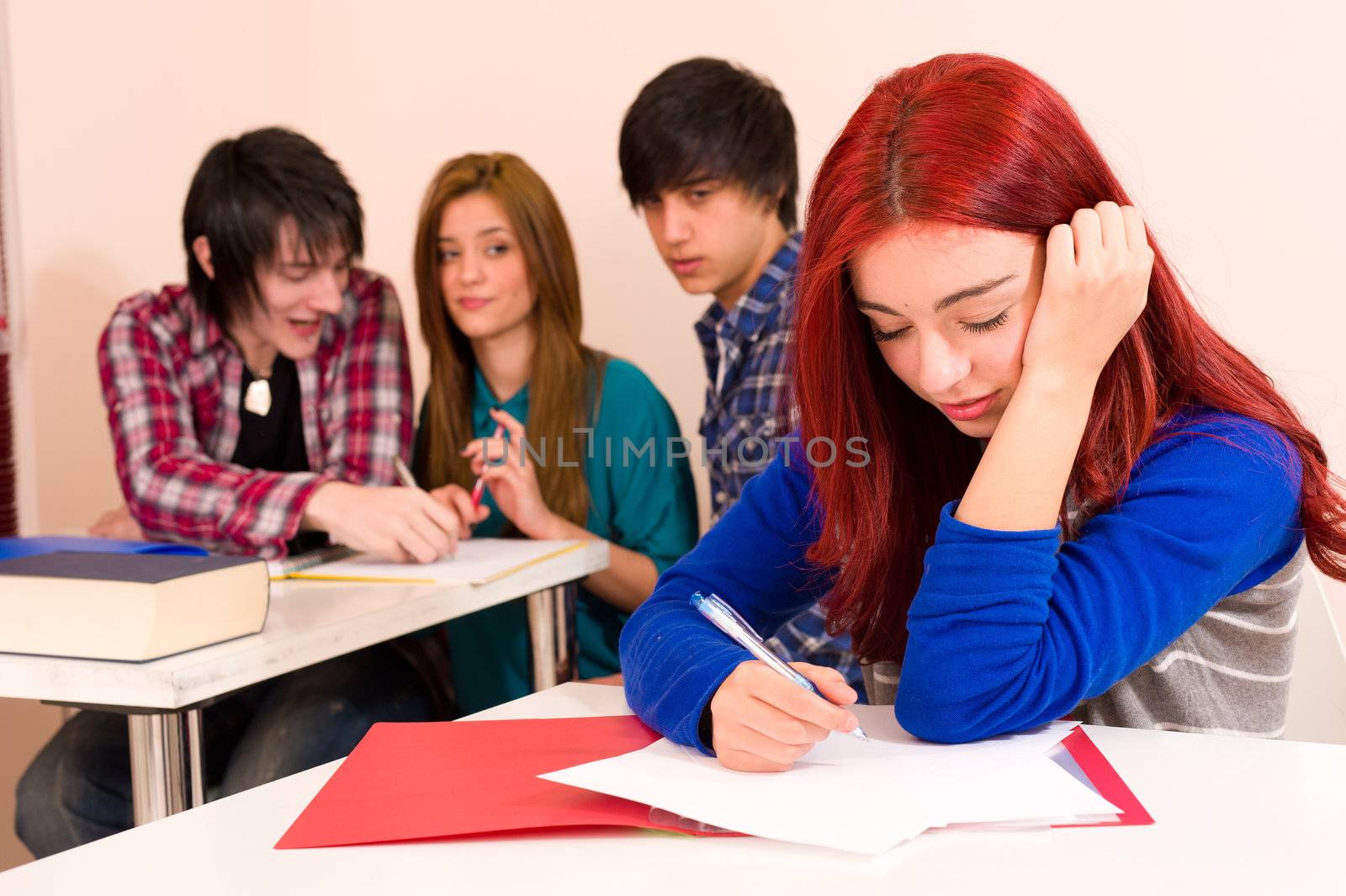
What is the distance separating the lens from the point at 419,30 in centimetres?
278

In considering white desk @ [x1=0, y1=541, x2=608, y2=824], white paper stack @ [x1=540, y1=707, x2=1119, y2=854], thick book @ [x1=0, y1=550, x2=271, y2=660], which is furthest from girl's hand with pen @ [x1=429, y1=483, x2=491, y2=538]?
white paper stack @ [x1=540, y1=707, x2=1119, y2=854]

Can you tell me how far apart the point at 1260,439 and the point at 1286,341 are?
4.07ft

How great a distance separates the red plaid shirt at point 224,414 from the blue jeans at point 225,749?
9.0 inches

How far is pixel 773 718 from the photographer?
2.38 ft

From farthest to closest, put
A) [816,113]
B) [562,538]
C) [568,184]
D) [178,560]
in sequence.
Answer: [568,184], [816,113], [562,538], [178,560]

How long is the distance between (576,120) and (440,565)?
1.35 metres

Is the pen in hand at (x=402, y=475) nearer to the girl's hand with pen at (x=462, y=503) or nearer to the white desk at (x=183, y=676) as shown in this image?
the girl's hand with pen at (x=462, y=503)

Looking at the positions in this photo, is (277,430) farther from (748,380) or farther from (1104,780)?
(1104,780)

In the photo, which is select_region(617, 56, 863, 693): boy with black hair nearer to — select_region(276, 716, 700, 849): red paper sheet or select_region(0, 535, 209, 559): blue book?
select_region(0, 535, 209, 559): blue book

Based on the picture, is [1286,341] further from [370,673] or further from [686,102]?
[370,673]

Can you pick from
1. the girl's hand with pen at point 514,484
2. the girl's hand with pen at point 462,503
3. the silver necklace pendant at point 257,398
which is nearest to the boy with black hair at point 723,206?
the girl's hand with pen at point 514,484

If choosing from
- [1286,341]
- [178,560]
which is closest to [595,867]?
[178,560]

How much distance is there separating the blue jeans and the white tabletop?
0.56 feet

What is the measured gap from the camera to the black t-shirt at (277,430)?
75.5 inches
